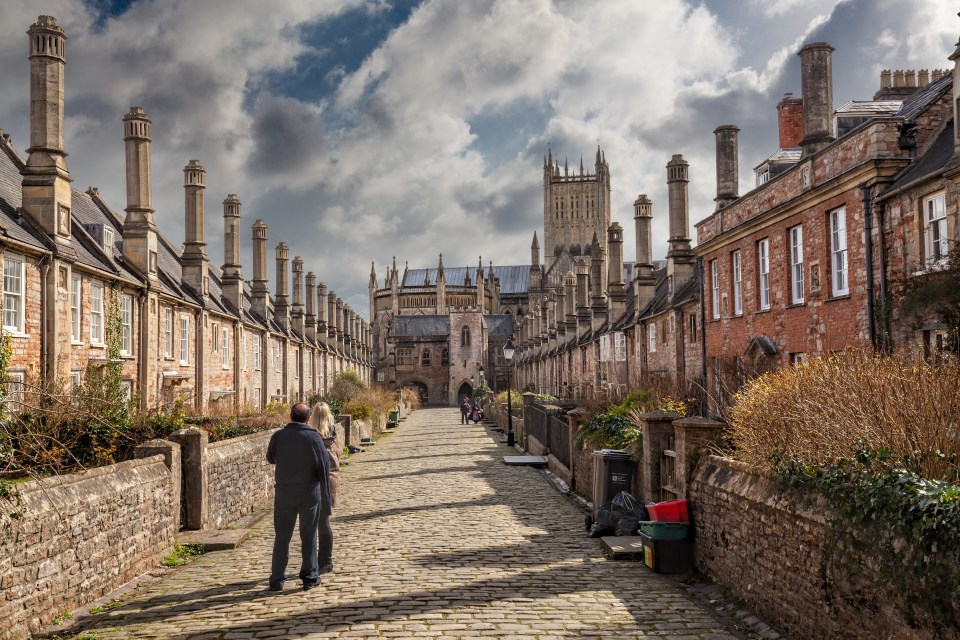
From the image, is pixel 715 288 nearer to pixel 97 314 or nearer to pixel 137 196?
pixel 97 314

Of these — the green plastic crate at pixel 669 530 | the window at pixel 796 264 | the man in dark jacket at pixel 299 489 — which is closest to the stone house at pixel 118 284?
the man in dark jacket at pixel 299 489

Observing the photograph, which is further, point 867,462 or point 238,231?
point 238,231

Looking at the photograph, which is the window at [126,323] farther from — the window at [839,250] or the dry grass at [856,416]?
the dry grass at [856,416]

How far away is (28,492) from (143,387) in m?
20.9

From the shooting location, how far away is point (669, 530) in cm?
977

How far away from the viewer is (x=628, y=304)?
3941 cm

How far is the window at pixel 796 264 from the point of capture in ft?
60.9

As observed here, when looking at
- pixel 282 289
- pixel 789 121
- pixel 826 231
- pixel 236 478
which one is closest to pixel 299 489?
pixel 236 478

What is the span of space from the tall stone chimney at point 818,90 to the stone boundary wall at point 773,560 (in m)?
12.9

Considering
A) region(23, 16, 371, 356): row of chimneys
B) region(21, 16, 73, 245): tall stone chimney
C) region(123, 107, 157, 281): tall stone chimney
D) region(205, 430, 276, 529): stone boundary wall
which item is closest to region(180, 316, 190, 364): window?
region(23, 16, 371, 356): row of chimneys

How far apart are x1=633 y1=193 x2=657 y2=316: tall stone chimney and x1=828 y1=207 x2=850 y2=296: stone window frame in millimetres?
16455

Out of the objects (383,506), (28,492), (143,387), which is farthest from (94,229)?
(28,492)

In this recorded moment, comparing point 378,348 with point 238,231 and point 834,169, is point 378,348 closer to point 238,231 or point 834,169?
point 238,231

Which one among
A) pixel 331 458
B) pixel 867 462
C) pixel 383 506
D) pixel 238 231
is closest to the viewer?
pixel 867 462
